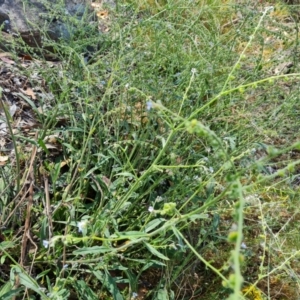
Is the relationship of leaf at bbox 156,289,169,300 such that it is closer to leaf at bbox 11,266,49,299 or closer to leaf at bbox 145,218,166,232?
leaf at bbox 145,218,166,232

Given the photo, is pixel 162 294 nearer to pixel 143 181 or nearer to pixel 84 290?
pixel 84 290

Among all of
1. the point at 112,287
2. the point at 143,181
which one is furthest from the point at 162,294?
the point at 143,181

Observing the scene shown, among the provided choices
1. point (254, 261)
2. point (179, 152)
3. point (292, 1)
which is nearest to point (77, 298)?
point (179, 152)

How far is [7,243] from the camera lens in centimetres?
175

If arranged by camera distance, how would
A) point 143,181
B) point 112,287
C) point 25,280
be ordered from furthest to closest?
1. point 143,181
2. point 112,287
3. point 25,280

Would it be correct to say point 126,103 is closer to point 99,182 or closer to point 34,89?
point 99,182

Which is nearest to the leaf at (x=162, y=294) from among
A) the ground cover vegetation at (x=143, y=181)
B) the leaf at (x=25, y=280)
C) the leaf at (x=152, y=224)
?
the ground cover vegetation at (x=143, y=181)

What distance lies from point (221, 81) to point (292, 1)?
2.03 meters

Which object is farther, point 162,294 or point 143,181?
point 143,181

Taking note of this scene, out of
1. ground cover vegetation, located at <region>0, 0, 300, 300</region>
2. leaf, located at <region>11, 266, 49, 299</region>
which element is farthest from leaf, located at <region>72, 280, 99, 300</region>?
leaf, located at <region>11, 266, 49, 299</region>

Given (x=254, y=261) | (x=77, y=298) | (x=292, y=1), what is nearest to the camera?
(x=77, y=298)

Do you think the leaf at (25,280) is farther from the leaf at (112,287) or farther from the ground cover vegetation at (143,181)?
the leaf at (112,287)

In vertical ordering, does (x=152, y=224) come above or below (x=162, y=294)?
above

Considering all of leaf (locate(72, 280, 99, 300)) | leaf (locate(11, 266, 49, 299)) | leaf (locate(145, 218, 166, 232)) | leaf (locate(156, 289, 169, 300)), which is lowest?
leaf (locate(156, 289, 169, 300))
